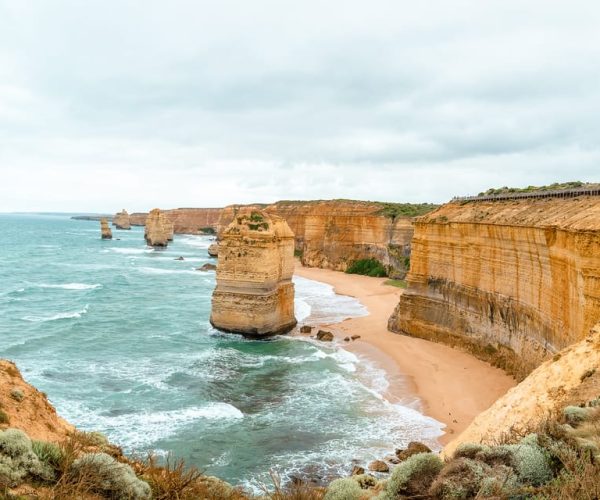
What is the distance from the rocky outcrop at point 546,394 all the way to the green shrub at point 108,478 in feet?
19.3

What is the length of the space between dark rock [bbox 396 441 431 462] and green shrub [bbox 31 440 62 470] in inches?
398

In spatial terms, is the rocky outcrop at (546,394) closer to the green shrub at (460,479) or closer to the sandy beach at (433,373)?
the green shrub at (460,479)

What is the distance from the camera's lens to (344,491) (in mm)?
7555

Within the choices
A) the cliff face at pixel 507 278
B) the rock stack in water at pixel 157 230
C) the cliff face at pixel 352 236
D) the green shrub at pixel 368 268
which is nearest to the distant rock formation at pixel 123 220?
the rock stack in water at pixel 157 230

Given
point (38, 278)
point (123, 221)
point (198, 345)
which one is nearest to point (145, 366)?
point (198, 345)

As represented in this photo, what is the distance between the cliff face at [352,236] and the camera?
5675 centimetres

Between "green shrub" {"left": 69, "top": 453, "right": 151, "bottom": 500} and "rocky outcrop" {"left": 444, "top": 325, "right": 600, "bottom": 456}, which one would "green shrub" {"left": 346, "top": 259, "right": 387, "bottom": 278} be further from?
"green shrub" {"left": 69, "top": 453, "right": 151, "bottom": 500}

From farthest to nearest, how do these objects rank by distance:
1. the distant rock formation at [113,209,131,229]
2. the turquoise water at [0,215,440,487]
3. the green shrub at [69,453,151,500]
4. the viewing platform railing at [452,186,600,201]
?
the distant rock formation at [113,209,131,229], the viewing platform railing at [452,186,600,201], the turquoise water at [0,215,440,487], the green shrub at [69,453,151,500]

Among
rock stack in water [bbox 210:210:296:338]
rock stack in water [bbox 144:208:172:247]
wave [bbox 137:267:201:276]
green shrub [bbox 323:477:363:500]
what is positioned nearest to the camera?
green shrub [bbox 323:477:363:500]

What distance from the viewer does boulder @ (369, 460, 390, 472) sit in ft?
44.5

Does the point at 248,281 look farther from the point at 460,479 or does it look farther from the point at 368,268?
the point at 368,268

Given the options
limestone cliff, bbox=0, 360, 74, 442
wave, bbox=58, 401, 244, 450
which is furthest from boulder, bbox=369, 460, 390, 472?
limestone cliff, bbox=0, 360, 74, 442

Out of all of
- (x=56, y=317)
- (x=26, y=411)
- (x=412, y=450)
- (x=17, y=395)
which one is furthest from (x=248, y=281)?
(x=26, y=411)

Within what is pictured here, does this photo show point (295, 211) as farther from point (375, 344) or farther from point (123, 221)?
point (123, 221)
